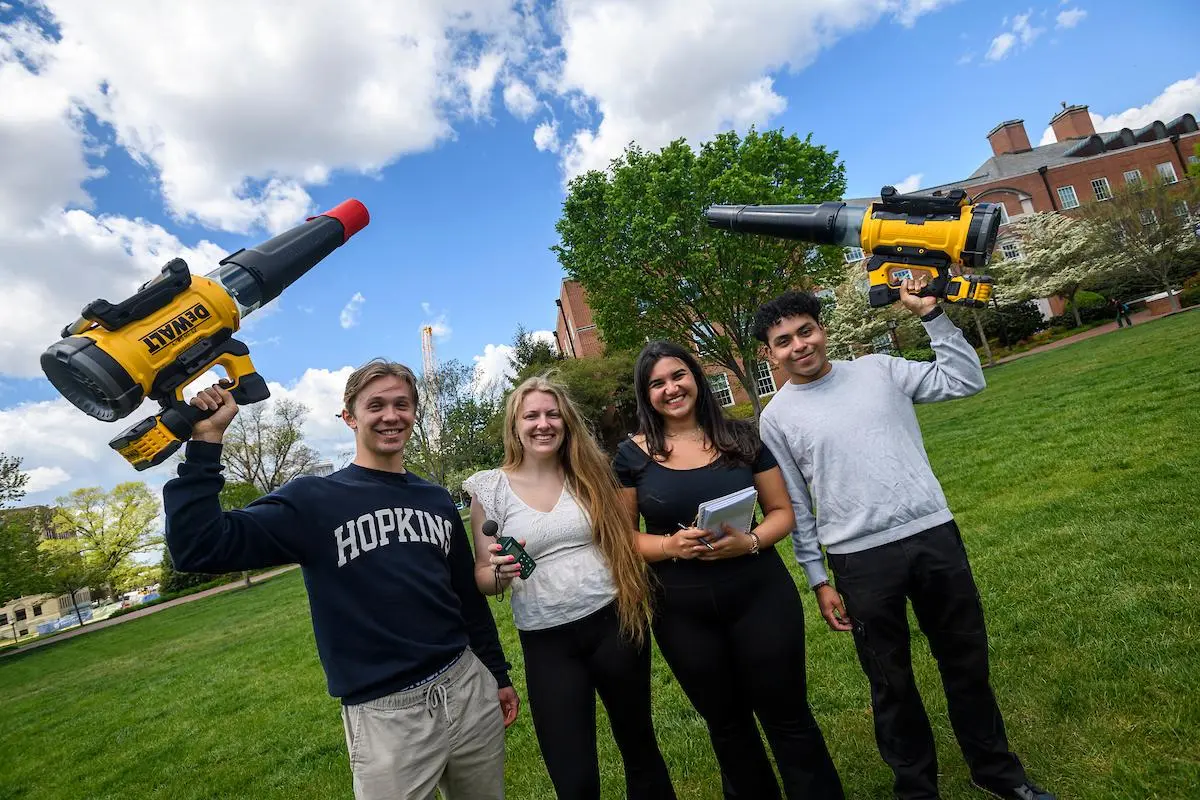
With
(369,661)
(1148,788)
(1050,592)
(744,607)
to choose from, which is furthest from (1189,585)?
(369,661)

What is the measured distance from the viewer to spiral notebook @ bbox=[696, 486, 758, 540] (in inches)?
83.7

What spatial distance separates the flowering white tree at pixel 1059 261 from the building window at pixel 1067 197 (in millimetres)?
12265

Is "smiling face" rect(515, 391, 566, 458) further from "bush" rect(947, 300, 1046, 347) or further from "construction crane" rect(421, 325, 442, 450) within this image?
"bush" rect(947, 300, 1046, 347)

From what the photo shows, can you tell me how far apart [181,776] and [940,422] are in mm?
15127

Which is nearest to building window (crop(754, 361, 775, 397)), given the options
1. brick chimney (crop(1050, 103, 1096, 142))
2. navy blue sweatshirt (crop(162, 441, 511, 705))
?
navy blue sweatshirt (crop(162, 441, 511, 705))

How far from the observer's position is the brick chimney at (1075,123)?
43.6 meters

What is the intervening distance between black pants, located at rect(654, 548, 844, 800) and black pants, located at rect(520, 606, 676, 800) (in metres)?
0.21

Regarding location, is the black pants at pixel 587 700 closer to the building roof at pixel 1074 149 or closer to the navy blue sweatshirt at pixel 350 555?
the navy blue sweatshirt at pixel 350 555

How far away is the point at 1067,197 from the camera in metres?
40.4

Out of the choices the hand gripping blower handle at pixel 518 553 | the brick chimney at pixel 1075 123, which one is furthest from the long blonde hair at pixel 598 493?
the brick chimney at pixel 1075 123

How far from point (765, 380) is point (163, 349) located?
103ft

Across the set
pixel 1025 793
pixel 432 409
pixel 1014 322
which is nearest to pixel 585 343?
pixel 432 409

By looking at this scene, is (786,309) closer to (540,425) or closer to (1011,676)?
(540,425)

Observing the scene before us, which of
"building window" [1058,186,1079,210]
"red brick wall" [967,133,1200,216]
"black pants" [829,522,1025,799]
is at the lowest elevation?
"black pants" [829,522,1025,799]
